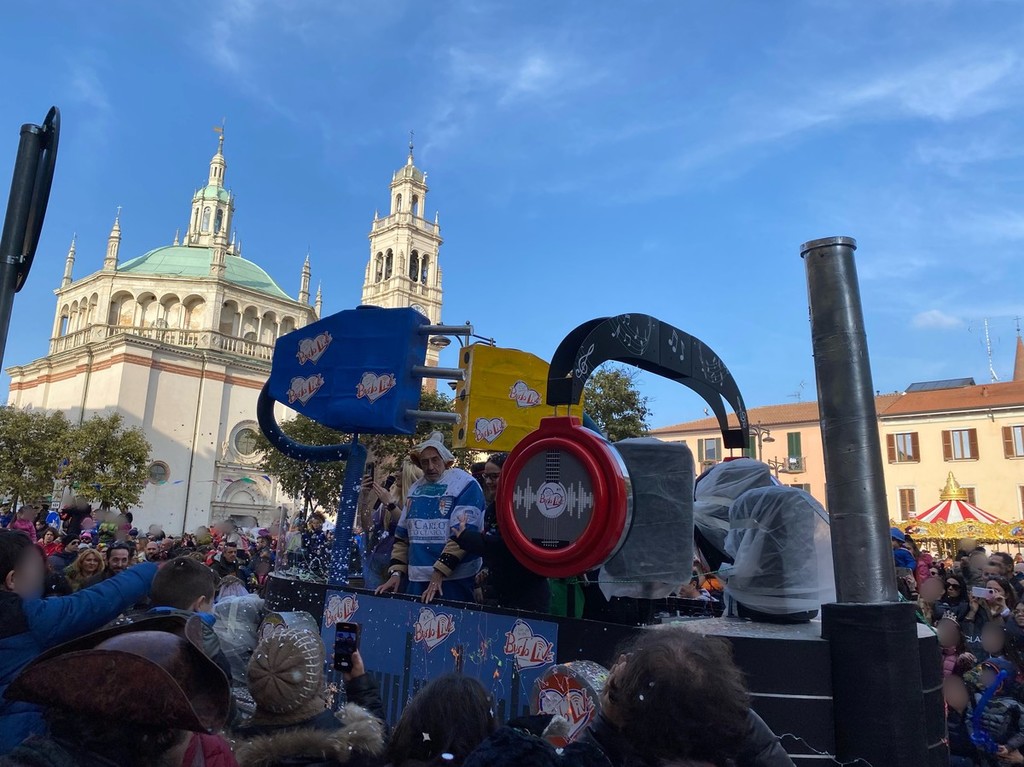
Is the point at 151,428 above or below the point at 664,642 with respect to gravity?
above

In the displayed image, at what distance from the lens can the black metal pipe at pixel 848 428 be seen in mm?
3064

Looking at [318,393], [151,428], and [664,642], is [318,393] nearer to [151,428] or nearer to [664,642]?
[664,642]

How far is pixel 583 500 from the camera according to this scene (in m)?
3.54

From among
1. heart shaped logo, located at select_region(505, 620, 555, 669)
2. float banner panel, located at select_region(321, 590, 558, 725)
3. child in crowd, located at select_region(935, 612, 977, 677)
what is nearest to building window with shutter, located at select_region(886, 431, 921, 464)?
child in crowd, located at select_region(935, 612, 977, 677)

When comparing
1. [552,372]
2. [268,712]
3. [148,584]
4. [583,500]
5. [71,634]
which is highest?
[552,372]

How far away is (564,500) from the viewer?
3633mm

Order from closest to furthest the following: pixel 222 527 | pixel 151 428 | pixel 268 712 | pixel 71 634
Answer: pixel 268 712 < pixel 71 634 < pixel 222 527 < pixel 151 428

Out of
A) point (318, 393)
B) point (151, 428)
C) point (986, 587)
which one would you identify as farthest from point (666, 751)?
point (151, 428)

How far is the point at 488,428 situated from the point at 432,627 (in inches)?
118

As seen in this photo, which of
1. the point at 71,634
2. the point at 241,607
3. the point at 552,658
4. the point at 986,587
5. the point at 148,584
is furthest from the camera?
the point at 986,587

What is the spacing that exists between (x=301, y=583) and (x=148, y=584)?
7.87 ft

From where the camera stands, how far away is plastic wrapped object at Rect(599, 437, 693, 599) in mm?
3658

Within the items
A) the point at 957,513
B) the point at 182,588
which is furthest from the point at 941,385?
the point at 182,588

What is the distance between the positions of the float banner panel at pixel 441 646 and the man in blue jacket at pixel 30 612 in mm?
1238
